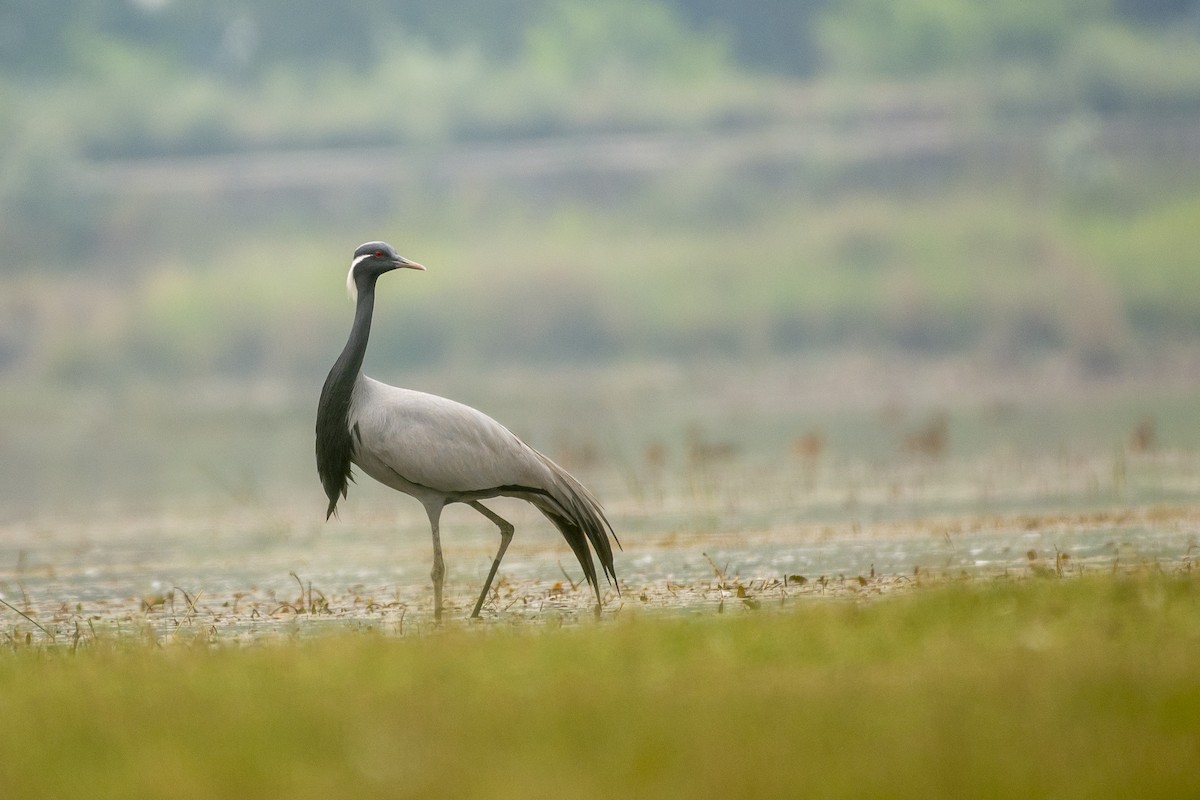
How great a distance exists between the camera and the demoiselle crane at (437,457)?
10102 mm

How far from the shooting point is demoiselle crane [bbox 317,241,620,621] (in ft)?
33.1

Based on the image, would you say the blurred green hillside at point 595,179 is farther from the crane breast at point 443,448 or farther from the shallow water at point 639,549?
the crane breast at point 443,448

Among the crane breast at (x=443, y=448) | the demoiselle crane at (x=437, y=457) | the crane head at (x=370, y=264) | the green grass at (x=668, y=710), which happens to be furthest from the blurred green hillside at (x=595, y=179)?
the green grass at (x=668, y=710)

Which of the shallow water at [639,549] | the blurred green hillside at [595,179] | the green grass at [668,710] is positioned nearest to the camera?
the green grass at [668,710]

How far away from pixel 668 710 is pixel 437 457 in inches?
165

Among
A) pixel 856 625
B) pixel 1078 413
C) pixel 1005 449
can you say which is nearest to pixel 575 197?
pixel 1078 413

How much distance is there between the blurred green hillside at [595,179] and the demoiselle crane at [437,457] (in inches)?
1091

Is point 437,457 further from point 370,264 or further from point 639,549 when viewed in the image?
point 639,549

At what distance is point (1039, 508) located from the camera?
14.6m

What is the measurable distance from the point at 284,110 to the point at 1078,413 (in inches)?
1380

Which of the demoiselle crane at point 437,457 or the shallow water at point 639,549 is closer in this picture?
the demoiselle crane at point 437,457

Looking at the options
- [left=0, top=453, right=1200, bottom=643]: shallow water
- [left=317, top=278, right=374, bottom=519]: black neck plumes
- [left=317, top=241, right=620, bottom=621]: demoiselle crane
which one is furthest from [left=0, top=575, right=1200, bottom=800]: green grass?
[left=317, top=278, right=374, bottom=519]: black neck plumes

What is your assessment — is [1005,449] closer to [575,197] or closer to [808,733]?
[808,733]

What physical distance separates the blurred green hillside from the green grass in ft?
99.0
